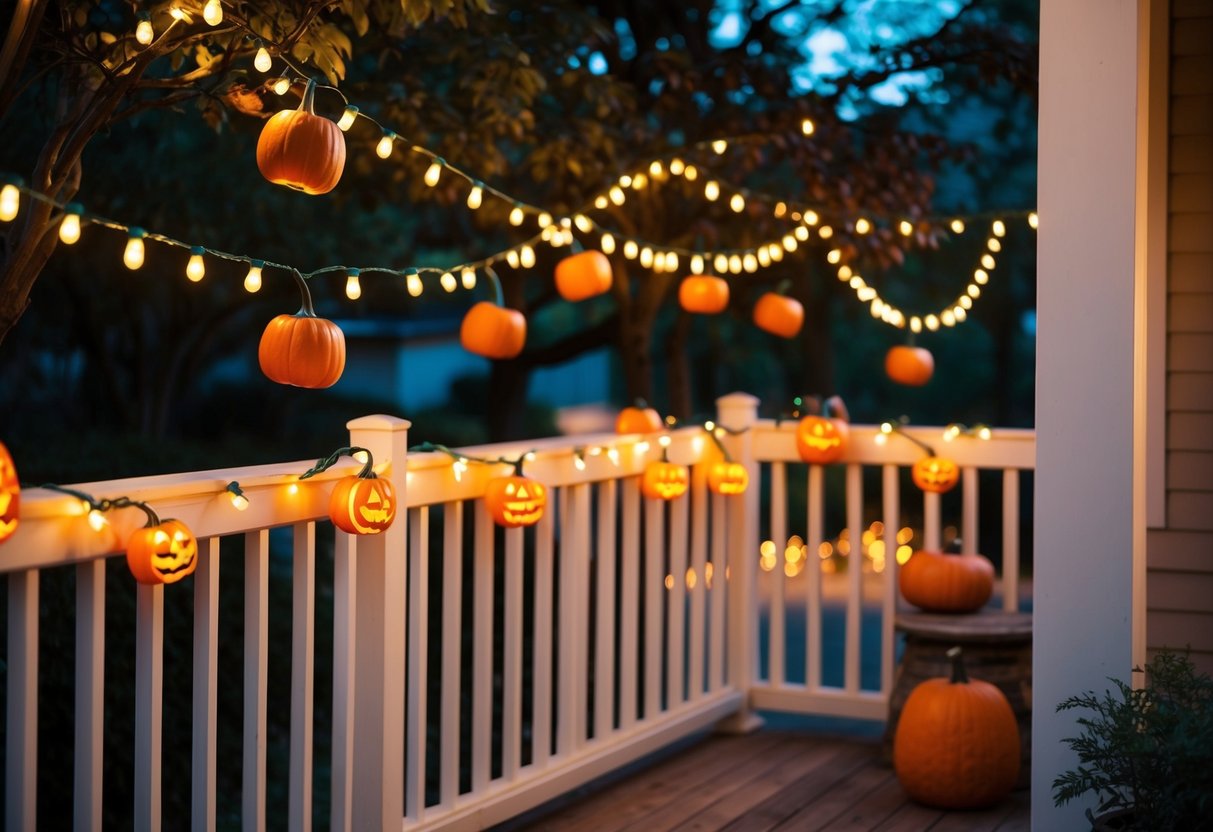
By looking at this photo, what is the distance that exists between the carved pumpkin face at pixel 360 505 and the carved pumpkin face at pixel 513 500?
0.50 m

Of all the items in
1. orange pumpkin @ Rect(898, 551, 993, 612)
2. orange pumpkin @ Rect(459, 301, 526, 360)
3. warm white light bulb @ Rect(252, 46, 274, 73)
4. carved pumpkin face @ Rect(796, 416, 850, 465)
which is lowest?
orange pumpkin @ Rect(898, 551, 993, 612)

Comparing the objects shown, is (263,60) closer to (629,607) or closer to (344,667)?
(344,667)

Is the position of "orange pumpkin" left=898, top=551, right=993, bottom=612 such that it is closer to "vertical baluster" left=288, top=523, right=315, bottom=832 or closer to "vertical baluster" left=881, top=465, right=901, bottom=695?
"vertical baluster" left=881, top=465, right=901, bottom=695

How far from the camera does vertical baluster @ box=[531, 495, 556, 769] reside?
3748mm

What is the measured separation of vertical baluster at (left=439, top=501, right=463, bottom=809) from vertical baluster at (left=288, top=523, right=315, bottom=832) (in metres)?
0.52

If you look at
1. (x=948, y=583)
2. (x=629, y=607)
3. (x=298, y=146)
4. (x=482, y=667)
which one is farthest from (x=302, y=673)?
(x=948, y=583)

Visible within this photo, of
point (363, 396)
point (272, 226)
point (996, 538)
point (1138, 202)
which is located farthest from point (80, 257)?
point (363, 396)

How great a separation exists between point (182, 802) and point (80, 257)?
3462 mm

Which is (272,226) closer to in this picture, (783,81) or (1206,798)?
(783,81)

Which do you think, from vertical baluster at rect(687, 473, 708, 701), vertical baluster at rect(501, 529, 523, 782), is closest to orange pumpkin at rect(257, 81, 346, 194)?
vertical baluster at rect(501, 529, 523, 782)

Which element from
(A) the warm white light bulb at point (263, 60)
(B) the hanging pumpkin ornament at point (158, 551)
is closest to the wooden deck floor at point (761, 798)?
(B) the hanging pumpkin ornament at point (158, 551)

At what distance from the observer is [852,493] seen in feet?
15.2

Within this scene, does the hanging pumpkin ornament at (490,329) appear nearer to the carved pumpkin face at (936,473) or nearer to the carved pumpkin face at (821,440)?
the carved pumpkin face at (821,440)

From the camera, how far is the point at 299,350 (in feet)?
9.52
